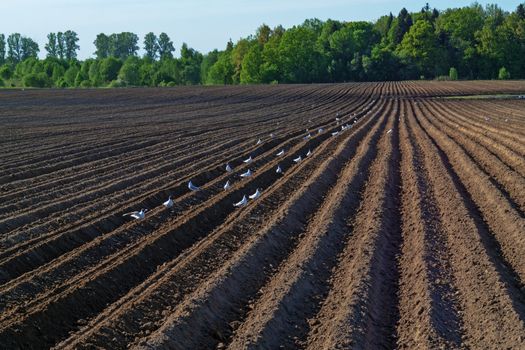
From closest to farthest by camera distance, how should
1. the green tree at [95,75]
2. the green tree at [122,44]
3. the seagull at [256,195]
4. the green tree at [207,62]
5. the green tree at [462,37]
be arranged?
the seagull at [256,195], the green tree at [462,37], the green tree at [95,75], the green tree at [207,62], the green tree at [122,44]

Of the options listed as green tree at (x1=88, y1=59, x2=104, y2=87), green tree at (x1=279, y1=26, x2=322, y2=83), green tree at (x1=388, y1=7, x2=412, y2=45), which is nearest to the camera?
green tree at (x1=279, y1=26, x2=322, y2=83)

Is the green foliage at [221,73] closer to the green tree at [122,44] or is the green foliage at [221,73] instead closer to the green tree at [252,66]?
the green tree at [252,66]

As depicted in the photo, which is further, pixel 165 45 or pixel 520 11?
pixel 165 45

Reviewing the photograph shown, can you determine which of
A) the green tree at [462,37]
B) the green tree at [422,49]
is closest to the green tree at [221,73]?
the green tree at [422,49]

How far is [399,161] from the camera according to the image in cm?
1972

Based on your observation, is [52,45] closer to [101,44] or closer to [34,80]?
[101,44]

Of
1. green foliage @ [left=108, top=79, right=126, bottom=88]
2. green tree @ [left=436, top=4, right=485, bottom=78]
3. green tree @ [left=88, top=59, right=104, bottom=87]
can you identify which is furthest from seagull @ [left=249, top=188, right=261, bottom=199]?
green tree @ [left=88, top=59, right=104, bottom=87]

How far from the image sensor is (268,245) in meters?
11.1

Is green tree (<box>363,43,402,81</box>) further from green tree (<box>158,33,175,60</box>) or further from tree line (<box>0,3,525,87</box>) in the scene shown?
green tree (<box>158,33,175,60</box>)

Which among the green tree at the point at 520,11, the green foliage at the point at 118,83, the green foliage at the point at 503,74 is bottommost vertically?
the green foliage at the point at 118,83

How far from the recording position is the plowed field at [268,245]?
25.9ft

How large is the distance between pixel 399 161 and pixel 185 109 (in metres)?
27.7

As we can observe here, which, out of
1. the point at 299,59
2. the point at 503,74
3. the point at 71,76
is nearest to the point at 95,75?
the point at 71,76

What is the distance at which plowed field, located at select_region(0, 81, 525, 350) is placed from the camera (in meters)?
7.91
